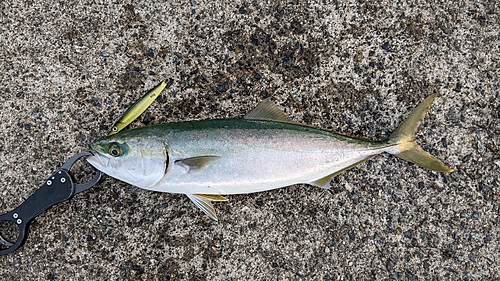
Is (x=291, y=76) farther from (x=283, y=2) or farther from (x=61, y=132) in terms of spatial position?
(x=61, y=132)

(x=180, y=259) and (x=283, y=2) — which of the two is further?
(x=283, y=2)

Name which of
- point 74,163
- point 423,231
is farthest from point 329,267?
point 74,163

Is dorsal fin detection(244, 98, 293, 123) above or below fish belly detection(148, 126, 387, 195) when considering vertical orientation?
above

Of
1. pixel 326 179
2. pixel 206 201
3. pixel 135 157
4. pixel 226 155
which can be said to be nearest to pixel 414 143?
pixel 326 179

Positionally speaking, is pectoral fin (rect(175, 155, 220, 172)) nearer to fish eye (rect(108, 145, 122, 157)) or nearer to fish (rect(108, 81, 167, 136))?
fish eye (rect(108, 145, 122, 157))

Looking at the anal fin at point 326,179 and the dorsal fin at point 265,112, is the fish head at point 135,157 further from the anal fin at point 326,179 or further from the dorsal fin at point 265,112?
the anal fin at point 326,179

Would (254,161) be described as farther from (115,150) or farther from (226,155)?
(115,150)

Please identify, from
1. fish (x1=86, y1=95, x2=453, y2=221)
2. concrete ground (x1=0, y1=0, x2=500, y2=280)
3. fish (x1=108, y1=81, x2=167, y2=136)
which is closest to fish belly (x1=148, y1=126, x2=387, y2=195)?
fish (x1=86, y1=95, x2=453, y2=221)

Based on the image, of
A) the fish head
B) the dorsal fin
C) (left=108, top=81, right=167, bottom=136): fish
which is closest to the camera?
the fish head
